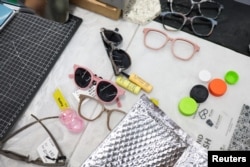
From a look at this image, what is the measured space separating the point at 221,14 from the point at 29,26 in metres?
0.38

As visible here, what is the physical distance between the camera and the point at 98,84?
2.09 feet

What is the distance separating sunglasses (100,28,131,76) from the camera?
0.66 meters

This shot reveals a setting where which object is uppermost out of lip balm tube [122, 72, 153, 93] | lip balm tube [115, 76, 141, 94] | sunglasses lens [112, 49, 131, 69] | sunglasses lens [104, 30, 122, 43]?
sunglasses lens [104, 30, 122, 43]

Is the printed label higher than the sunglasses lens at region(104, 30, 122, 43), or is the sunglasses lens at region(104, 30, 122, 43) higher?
the sunglasses lens at region(104, 30, 122, 43)

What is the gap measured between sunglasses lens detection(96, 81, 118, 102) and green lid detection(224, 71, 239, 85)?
0.68 feet

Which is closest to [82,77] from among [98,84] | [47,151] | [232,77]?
[98,84]

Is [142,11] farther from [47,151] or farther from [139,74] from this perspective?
[47,151]

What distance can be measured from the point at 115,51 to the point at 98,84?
0.07 m

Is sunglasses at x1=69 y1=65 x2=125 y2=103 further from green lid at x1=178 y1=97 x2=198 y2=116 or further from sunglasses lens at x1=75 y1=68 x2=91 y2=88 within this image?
green lid at x1=178 y1=97 x2=198 y2=116

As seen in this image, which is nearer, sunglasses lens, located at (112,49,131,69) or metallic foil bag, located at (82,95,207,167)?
metallic foil bag, located at (82,95,207,167)

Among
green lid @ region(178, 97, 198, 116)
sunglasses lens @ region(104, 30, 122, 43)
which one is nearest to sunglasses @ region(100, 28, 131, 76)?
sunglasses lens @ region(104, 30, 122, 43)

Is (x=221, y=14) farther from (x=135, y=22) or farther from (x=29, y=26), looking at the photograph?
(x=29, y=26)

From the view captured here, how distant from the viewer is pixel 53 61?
665 mm

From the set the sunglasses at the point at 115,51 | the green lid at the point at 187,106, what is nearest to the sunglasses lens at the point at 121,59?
the sunglasses at the point at 115,51
